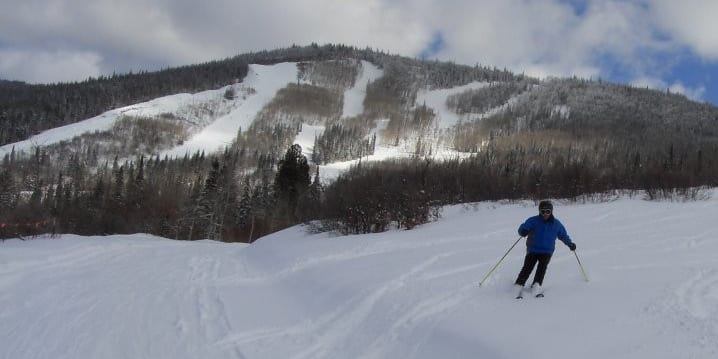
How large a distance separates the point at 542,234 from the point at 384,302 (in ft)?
9.94

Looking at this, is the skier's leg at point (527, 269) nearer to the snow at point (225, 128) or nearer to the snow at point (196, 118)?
the snow at point (225, 128)

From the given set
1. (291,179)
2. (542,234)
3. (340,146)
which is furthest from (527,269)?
(340,146)

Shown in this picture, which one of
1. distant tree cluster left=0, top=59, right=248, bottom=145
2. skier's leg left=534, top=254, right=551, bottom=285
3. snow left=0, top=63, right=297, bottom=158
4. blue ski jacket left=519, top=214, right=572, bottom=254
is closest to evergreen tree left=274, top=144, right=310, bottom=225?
blue ski jacket left=519, top=214, right=572, bottom=254

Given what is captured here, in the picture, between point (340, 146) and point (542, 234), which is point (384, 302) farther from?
point (340, 146)

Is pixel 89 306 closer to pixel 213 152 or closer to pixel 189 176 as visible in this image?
pixel 189 176

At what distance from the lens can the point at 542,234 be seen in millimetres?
7969

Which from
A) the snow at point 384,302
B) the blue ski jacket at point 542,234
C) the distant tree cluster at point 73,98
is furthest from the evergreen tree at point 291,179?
the distant tree cluster at point 73,98

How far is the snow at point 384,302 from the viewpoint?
20.0ft

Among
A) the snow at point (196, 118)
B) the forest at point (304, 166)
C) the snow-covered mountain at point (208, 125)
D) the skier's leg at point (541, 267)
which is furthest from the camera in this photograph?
the snow-covered mountain at point (208, 125)

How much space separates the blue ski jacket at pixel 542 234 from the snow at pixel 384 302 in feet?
2.53

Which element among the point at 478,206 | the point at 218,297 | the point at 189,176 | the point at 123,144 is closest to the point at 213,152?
the point at 123,144

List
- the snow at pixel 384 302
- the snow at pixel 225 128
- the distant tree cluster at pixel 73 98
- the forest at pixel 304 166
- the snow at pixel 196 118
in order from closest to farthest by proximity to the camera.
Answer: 1. the snow at pixel 384 302
2. the forest at pixel 304 166
3. the snow at pixel 196 118
4. the distant tree cluster at pixel 73 98
5. the snow at pixel 225 128

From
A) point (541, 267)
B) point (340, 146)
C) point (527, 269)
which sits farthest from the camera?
point (340, 146)

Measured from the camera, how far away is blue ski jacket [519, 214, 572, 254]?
7.93 m
